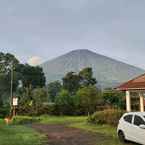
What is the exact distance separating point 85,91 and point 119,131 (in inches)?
1434

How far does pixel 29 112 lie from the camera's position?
53.3 metres

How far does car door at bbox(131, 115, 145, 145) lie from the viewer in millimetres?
16172

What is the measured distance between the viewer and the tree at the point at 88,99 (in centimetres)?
5338

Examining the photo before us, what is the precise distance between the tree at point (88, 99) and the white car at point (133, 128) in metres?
34.5

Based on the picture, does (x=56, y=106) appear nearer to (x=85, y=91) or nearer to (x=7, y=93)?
(x=85, y=91)

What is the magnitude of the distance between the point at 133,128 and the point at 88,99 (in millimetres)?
37122

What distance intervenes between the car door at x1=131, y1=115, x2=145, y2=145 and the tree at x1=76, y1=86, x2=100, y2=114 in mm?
35640

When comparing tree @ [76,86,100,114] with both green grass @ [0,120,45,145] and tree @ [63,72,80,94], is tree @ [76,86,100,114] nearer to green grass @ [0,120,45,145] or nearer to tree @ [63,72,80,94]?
green grass @ [0,120,45,145]

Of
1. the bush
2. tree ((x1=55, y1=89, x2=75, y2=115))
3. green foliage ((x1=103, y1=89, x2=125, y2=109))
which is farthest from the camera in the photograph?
tree ((x1=55, y1=89, x2=75, y2=115))

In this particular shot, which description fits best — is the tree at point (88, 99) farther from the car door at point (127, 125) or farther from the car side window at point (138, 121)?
the car side window at point (138, 121)

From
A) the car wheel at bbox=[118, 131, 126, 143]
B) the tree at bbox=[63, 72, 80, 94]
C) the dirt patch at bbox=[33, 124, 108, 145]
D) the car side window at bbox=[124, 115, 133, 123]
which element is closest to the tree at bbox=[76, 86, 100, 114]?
the dirt patch at bbox=[33, 124, 108, 145]

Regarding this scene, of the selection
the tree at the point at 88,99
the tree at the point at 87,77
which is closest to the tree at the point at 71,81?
the tree at the point at 87,77

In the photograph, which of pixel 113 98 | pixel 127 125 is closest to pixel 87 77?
pixel 113 98

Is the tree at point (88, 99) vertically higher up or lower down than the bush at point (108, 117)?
higher up
